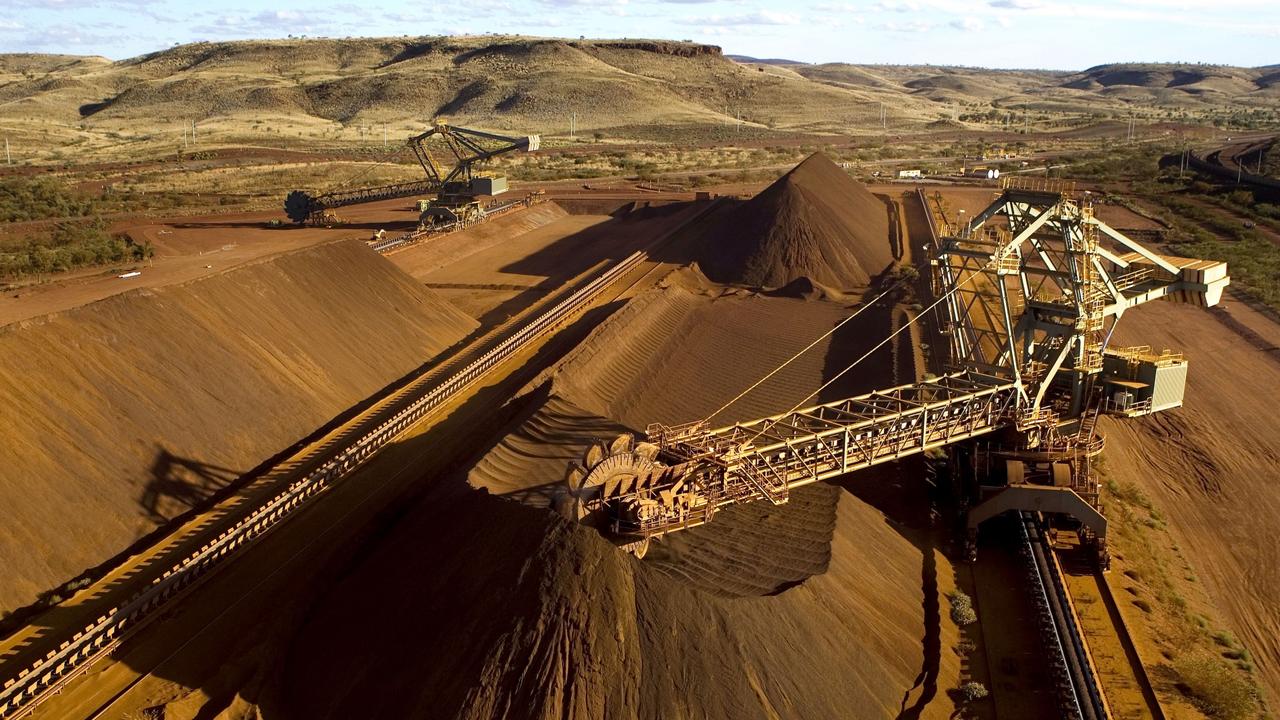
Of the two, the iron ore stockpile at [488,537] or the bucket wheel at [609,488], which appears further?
the bucket wheel at [609,488]

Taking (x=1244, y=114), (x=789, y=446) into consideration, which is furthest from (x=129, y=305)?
(x=1244, y=114)

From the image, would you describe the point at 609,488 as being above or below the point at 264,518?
above

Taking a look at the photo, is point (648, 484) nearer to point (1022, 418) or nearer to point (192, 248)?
point (1022, 418)

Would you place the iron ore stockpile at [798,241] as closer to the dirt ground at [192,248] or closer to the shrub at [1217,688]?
the dirt ground at [192,248]

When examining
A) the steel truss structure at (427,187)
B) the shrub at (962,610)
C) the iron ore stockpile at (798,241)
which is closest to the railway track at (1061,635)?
the shrub at (962,610)

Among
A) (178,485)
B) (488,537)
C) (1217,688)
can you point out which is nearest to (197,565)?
(178,485)

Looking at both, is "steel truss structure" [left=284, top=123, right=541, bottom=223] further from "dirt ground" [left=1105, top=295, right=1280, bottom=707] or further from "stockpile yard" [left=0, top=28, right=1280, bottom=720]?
"dirt ground" [left=1105, top=295, right=1280, bottom=707]
